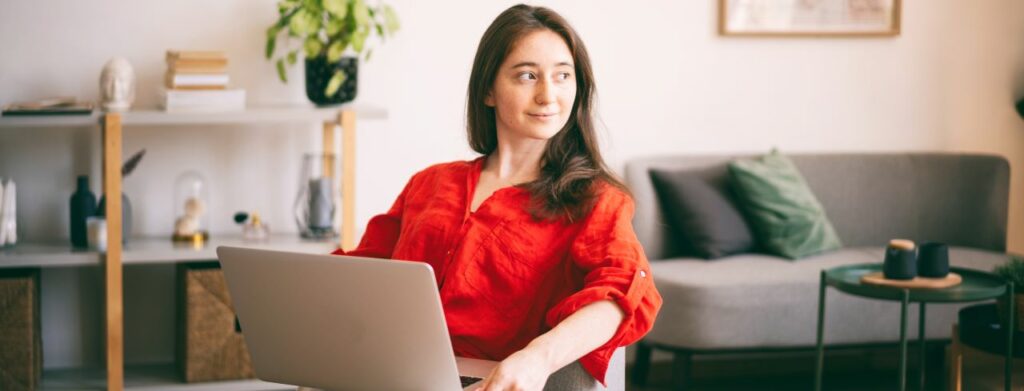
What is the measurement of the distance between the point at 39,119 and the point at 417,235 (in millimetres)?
1711

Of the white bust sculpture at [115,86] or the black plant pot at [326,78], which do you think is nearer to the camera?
the white bust sculpture at [115,86]

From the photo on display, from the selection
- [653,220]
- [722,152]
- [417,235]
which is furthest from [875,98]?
[417,235]

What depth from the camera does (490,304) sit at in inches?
72.4

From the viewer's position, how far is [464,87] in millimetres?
3877

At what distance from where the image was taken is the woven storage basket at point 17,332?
324 cm

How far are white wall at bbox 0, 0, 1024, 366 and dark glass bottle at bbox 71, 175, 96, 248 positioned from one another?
0.21 metres

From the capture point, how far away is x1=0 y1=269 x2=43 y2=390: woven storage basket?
324 cm

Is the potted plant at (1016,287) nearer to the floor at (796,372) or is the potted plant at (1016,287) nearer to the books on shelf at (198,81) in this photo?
the floor at (796,372)

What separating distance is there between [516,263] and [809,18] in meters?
2.62

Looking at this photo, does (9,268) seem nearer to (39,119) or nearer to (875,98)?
(39,119)

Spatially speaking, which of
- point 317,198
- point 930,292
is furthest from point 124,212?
point 930,292

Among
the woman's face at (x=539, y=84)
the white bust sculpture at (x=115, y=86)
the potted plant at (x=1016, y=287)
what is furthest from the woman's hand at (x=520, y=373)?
the white bust sculpture at (x=115, y=86)

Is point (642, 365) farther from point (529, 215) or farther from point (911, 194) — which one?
point (529, 215)

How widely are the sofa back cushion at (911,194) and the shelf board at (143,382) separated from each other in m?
1.67
